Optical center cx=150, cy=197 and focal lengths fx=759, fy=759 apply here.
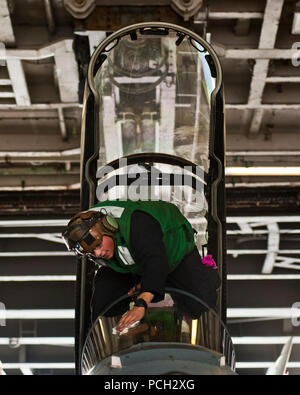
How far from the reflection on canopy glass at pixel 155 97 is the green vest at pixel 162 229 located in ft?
3.98

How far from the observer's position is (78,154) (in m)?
10.4

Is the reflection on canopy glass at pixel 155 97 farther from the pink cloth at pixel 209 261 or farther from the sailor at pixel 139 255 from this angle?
the sailor at pixel 139 255

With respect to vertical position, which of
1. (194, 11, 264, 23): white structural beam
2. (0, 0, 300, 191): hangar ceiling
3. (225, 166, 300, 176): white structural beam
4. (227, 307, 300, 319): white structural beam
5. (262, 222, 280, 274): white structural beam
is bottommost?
(227, 307, 300, 319): white structural beam

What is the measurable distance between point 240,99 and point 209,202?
4566 millimetres

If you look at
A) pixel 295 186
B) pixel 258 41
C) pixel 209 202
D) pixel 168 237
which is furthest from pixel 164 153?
pixel 295 186

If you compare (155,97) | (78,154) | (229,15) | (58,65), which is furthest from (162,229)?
(78,154)

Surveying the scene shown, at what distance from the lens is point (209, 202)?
5.16m

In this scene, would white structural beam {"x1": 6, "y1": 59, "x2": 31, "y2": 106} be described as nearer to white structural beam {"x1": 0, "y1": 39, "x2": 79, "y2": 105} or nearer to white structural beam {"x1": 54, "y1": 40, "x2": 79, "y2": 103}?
white structural beam {"x1": 0, "y1": 39, "x2": 79, "y2": 105}

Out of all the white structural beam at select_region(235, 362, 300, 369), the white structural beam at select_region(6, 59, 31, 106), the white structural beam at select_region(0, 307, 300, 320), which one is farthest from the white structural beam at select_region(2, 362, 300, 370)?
the white structural beam at select_region(6, 59, 31, 106)

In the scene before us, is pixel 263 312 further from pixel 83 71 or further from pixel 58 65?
pixel 58 65

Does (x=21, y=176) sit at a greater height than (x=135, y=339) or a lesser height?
lesser

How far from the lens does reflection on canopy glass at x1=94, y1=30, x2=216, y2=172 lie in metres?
5.67

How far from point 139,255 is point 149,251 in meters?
0.08
